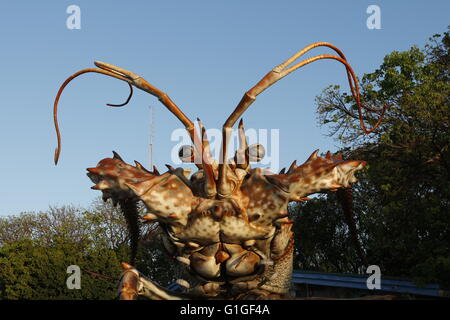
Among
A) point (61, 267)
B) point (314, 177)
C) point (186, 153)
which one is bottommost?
point (61, 267)

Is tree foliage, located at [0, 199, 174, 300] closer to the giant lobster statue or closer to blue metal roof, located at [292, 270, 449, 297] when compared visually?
blue metal roof, located at [292, 270, 449, 297]

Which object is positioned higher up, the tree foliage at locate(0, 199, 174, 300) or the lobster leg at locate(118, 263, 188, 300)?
the lobster leg at locate(118, 263, 188, 300)

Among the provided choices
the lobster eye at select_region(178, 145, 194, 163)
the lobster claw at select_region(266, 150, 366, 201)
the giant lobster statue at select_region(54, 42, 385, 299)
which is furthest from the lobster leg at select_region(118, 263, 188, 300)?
the lobster claw at select_region(266, 150, 366, 201)

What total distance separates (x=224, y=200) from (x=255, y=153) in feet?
1.73

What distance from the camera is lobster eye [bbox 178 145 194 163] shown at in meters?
4.95

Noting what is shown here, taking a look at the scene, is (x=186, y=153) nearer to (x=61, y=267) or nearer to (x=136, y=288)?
(x=136, y=288)

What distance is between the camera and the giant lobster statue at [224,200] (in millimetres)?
4672

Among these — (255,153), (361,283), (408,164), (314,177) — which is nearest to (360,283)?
(361,283)

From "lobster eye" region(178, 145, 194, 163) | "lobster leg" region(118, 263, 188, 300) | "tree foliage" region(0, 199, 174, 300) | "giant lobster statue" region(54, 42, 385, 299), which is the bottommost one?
"tree foliage" region(0, 199, 174, 300)

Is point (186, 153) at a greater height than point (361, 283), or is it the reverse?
point (186, 153)

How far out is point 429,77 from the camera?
90.5 feet

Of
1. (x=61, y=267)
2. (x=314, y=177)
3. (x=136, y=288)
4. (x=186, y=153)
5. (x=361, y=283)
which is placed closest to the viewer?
(x=136, y=288)

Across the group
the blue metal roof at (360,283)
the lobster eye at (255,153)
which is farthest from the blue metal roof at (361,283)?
the lobster eye at (255,153)

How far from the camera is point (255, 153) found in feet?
16.6
